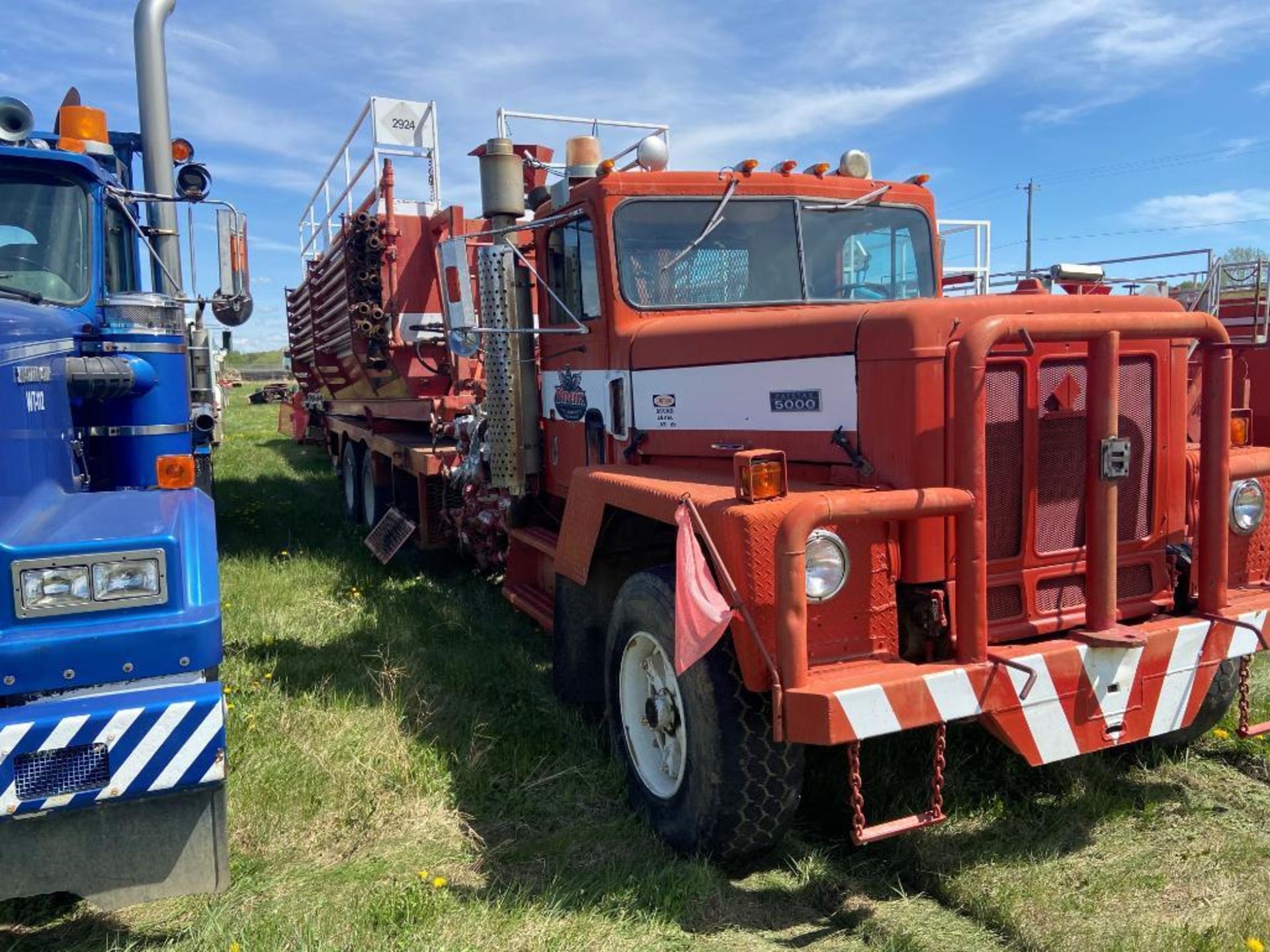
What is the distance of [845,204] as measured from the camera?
4.66m

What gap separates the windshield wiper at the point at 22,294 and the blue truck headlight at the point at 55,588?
2.06 meters

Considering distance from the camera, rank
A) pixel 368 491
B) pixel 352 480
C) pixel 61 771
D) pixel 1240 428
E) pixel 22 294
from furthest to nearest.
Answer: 1. pixel 352 480
2. pixel 368 491
3. pixel 22 294
4. pixel 1240 428
5. pixel 61 771

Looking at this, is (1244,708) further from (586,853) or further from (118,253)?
(118,253)

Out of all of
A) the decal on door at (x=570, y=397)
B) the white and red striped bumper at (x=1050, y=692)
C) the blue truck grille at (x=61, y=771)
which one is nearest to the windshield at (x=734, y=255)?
the decal on door at (x=570, y=397)

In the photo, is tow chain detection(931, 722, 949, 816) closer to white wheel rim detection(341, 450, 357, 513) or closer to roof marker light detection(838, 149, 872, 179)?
roof marker light detection(838, 149, 872, 179)

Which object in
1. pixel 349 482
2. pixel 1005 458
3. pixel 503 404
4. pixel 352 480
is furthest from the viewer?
pixel 349 482

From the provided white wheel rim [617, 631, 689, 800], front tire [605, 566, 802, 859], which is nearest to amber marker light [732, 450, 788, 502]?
front tire [605, 566, 802, 859]

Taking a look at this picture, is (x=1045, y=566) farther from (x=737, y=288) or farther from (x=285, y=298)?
(x=285, y=298)

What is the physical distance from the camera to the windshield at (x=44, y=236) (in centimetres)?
430

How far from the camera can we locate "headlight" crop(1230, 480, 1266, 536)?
367 cm

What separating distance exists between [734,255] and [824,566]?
204 cm

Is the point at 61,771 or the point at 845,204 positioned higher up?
the point at 845,204

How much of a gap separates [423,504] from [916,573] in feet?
16.9

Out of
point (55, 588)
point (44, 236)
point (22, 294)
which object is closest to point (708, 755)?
point (55, 588)
